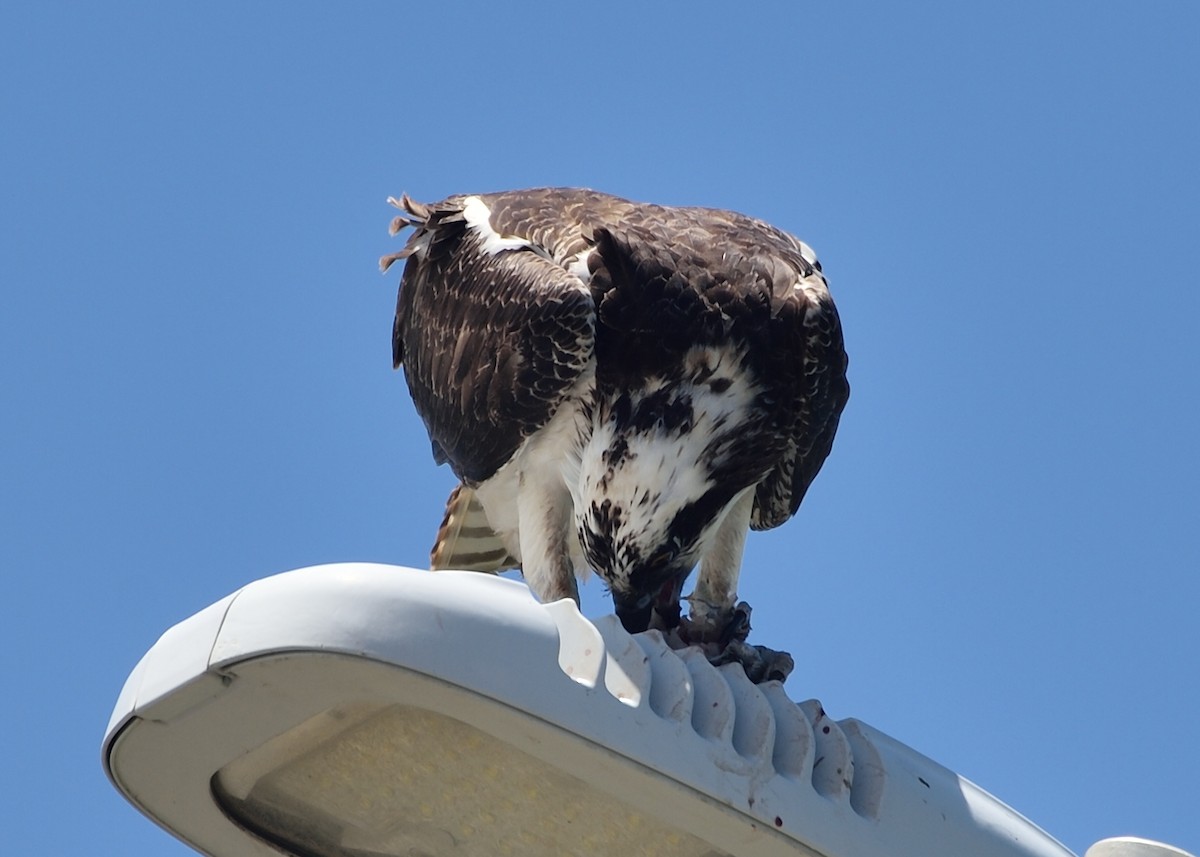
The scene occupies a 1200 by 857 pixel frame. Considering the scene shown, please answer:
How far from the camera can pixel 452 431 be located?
8094mm

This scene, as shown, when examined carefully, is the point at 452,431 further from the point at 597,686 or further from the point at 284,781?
the point at 597,686

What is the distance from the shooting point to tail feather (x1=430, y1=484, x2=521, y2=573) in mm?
8656

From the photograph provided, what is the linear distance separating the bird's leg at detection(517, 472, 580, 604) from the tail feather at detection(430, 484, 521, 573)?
0.78 meters

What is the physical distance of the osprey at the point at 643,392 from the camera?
7.25 m

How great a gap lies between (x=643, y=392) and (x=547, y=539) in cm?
84

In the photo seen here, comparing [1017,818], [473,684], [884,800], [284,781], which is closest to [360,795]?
[284,781]

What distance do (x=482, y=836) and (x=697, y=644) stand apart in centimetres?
252

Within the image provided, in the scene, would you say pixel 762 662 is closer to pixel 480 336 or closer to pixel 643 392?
pixel 643 392

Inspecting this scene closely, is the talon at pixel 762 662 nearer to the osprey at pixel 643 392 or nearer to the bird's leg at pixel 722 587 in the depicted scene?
the osprey at pixel 643 392

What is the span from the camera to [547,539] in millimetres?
7785

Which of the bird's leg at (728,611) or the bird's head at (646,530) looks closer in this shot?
the bird's leg at (728,611)

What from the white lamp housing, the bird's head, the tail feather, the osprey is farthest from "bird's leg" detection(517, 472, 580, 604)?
the white lamp housing

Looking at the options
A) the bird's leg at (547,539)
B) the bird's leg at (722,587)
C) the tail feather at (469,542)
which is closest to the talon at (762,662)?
the bird's leg at (722,587)

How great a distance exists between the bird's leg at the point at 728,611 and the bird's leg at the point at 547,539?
0.50m
